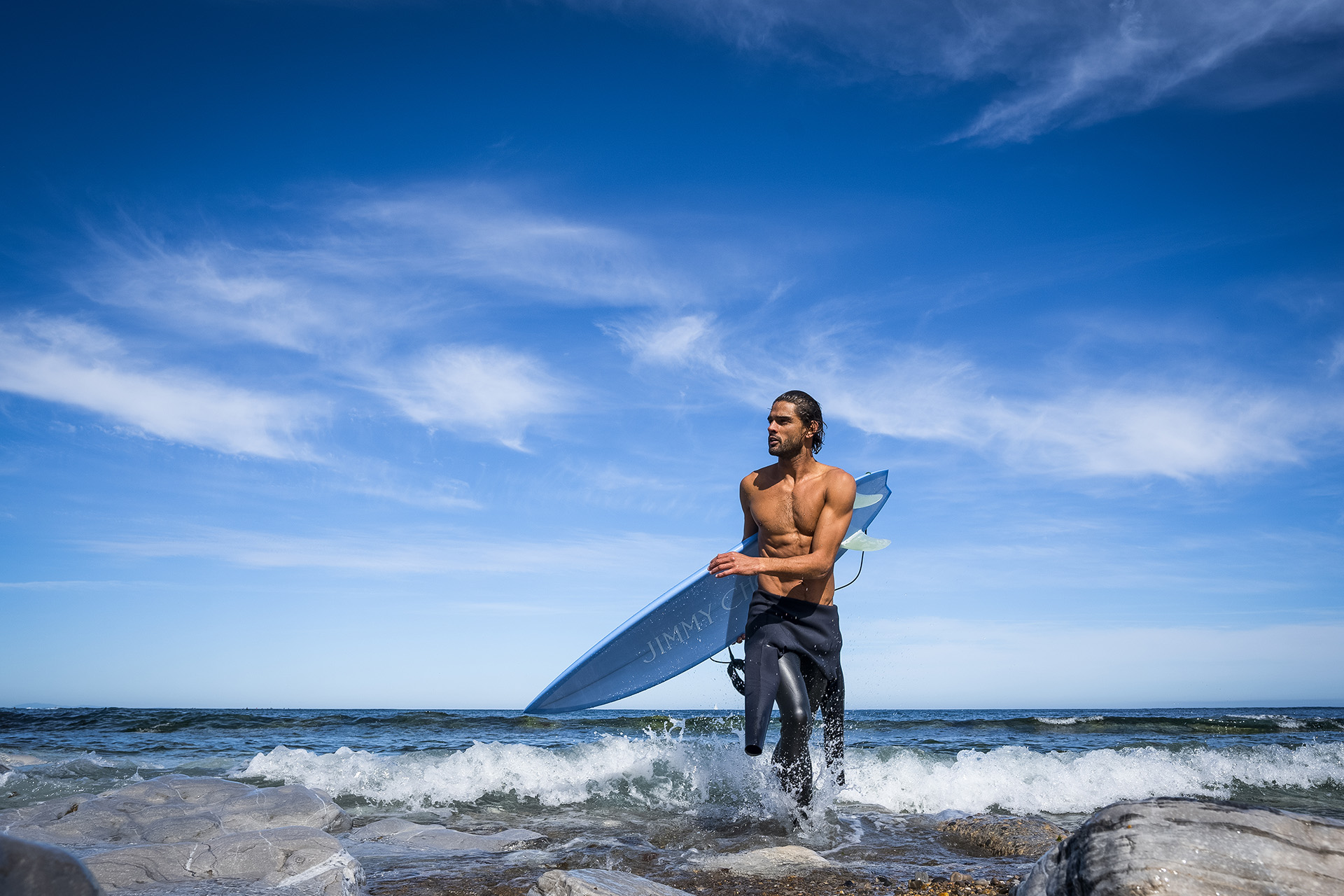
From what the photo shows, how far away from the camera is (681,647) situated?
18.0ft

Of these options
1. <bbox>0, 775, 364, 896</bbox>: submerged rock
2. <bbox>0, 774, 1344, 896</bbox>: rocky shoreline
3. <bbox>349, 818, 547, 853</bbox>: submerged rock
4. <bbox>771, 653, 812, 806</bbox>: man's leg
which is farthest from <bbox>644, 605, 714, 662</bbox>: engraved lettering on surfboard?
<bbox>0, 775, 364, 896</bbox>: submerged rock

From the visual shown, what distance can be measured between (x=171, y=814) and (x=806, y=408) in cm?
397

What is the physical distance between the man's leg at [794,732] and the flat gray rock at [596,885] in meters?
1.40

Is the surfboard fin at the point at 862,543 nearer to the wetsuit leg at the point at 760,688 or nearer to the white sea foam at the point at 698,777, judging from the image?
the wetsuit leg at the point at 760,688

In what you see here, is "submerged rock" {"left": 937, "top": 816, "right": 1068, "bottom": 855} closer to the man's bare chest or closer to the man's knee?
the man's knee

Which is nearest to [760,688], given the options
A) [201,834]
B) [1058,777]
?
[201,834]

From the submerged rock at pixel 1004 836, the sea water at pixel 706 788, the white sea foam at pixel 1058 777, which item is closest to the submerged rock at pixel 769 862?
the sea water at pixel 706 788

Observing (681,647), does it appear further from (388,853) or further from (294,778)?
(294,778)

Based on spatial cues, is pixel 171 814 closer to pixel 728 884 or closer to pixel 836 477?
pixel 728 884

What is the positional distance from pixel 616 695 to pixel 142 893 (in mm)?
3439

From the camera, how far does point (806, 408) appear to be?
425cm

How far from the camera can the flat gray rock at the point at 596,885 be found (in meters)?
2.51

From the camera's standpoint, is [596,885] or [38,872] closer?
[38,872]

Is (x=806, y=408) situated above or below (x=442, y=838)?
above
